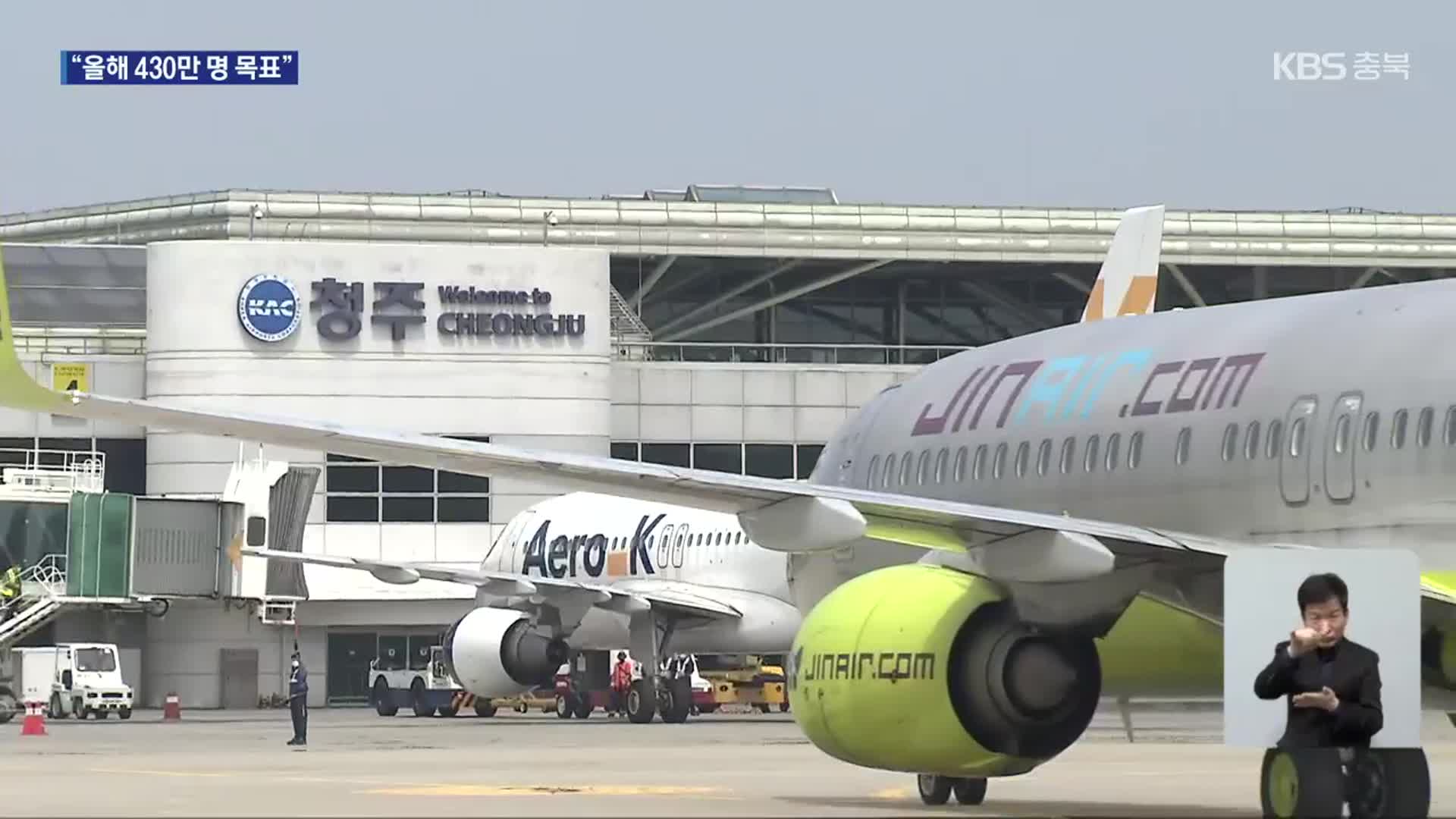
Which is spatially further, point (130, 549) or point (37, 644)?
point (37, 644)

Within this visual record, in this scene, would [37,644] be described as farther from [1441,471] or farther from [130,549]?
[1441,471]

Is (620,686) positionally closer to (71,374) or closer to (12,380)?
Answer: (71,374)

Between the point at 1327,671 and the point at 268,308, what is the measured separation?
174 ft

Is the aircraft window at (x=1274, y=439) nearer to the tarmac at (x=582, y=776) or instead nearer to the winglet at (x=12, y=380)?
the tarmac at (x=582, y=776)

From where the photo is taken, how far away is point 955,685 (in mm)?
16906

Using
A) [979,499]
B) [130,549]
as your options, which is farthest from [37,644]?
[979,499]

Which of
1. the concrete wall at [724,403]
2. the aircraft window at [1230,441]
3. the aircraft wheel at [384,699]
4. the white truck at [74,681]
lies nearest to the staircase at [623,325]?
the concrete wall at [724,403]

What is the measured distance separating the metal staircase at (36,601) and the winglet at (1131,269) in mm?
29306

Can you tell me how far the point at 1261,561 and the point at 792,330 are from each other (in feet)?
207

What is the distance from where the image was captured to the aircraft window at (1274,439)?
54.1 ft

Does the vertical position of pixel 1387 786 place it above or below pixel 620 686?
above

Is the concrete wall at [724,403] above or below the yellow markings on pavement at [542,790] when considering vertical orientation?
above

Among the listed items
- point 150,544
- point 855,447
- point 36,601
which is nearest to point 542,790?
point 855,447

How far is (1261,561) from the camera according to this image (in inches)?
530
